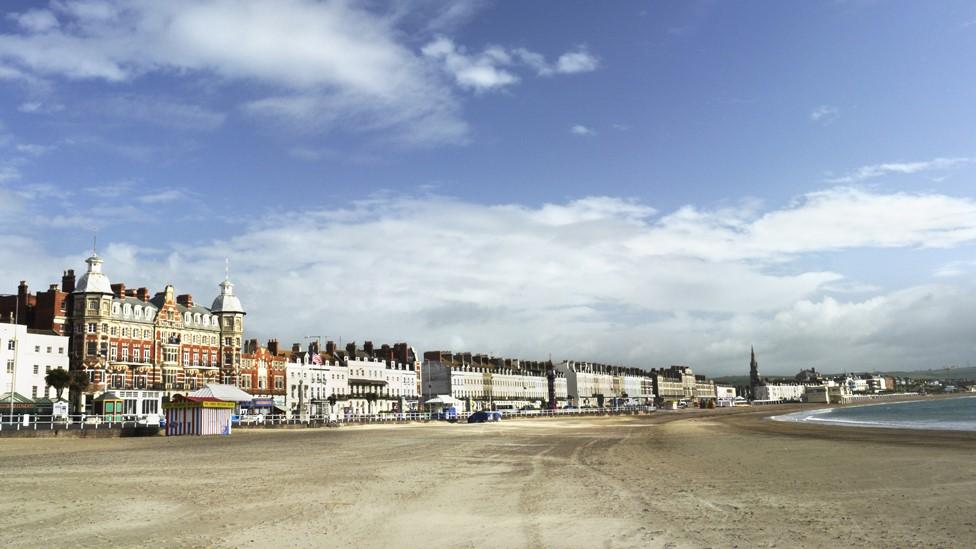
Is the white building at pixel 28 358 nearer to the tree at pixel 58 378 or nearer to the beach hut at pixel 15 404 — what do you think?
the tree at pixel 58 378

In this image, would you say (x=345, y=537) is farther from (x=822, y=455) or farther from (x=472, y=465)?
(x=822, y=455)

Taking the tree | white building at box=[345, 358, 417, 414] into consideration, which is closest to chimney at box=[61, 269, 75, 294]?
the tree

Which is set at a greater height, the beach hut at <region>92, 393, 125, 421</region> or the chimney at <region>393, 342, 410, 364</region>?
the chimney at <region>393, 342, 410, 364</region>

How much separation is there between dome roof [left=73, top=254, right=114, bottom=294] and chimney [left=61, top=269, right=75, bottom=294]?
2846mm

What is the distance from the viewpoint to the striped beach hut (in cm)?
5003

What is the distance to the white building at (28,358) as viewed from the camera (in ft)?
206

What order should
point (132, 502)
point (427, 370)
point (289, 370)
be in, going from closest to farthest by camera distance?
point (132, 502)
point (289, 370)
point (427, 370)

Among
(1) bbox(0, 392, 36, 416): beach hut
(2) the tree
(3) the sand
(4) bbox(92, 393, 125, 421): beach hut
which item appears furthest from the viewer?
(4) bbox(92, 393, 125, 421): beach hut

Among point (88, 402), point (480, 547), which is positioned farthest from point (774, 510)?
point (88, 402)

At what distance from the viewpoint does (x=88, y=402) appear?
67.5 meters

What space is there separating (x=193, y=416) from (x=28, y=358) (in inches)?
979

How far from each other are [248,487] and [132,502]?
3.15 m

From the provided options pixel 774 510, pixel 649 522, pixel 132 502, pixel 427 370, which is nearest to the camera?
pixel 649 522

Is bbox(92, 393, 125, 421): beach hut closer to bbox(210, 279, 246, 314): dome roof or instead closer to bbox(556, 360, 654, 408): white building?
bbox(210, 279, 246, 314): dome roof
